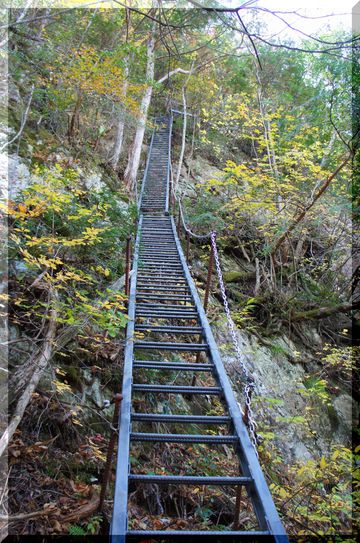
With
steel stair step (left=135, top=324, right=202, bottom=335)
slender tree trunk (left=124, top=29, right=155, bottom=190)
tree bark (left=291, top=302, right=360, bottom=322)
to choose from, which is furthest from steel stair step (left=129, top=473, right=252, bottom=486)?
slender tree trunk (left=124, top=29, right=155, bottom=190)

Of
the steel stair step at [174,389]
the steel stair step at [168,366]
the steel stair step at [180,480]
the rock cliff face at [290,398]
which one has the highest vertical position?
the steel stair step at [168,366]

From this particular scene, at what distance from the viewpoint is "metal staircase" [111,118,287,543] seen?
2.11m

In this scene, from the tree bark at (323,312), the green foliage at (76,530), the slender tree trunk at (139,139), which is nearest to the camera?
the green foliage at (76,530)

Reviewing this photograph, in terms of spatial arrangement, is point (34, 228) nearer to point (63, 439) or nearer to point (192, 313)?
point (192, 313)

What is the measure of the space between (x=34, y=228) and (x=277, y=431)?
5063mm

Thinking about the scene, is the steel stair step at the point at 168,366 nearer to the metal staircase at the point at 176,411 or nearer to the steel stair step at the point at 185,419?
the metal staircase at the point at 176,411

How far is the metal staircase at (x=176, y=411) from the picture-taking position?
2.11 meters

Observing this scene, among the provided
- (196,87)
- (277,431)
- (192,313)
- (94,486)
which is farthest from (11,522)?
(196,87)

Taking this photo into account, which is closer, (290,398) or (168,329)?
(168,329)

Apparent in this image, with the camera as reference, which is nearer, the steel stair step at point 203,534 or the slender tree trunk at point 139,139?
the steel stair step at point 203,534

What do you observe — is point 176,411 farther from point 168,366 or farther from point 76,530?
point 76,530

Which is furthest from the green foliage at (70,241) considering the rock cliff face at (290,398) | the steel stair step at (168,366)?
the rock cliff face at (290,398)

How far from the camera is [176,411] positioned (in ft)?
14.8

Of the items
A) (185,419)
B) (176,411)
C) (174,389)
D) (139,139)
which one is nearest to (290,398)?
(176,411)
